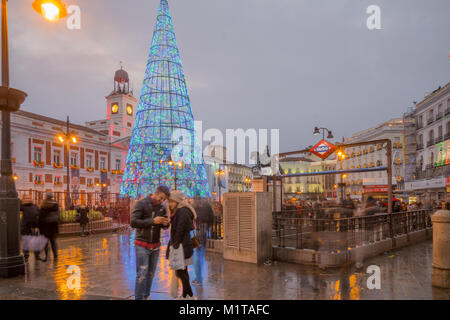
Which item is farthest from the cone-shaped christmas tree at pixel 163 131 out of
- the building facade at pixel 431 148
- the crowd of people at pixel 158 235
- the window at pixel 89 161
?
the window at pixel 89 161

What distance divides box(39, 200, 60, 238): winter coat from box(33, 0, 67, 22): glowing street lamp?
16.0 feet

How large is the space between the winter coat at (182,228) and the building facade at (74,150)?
24.1 metres

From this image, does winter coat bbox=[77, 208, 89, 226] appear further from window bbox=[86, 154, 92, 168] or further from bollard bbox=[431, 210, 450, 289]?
window bbox=[86, 154, 92, 168]

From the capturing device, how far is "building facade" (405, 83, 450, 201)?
107 feet

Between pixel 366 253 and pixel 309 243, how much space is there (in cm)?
194

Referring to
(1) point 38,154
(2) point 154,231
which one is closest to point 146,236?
(2) point 154,231

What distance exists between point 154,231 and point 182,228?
1.44 ft

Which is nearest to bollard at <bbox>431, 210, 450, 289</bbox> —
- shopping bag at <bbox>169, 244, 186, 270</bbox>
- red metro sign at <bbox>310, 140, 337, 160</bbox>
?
shopping bag at <bbox>169, 244, 186, 270</bbox>

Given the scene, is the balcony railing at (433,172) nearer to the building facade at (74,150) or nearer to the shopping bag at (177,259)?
the building facade at (74,150)

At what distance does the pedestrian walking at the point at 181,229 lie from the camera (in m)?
5.02
